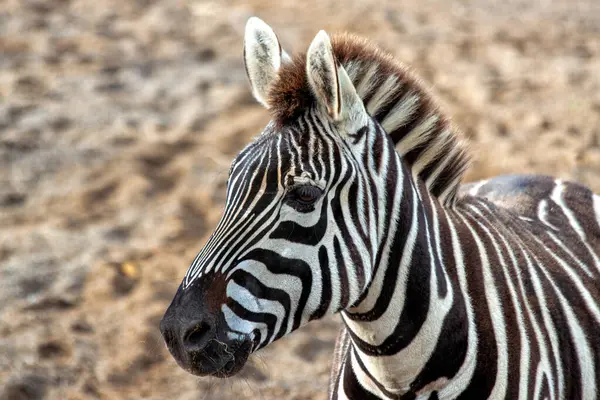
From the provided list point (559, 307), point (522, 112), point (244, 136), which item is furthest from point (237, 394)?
point (522, 112)

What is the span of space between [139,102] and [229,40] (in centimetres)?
184

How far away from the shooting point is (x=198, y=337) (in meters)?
2.45

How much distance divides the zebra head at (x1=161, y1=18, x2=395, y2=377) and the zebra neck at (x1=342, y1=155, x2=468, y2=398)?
0.32 ft

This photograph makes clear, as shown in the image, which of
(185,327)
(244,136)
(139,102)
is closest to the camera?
(185,327)

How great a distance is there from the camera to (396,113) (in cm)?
291

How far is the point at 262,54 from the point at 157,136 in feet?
17.6

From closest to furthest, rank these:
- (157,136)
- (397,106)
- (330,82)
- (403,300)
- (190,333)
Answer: (190,333) → (330,82) → (403,300) → (397,106) → (157,136)

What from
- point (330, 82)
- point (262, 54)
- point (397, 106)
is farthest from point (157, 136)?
point (330, 82)

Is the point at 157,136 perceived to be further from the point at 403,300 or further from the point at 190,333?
the point at 190,333

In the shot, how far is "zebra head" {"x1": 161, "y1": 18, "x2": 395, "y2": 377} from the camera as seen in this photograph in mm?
2480

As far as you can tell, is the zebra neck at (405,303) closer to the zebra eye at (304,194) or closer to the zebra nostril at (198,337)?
the zebra eye at (304,194)

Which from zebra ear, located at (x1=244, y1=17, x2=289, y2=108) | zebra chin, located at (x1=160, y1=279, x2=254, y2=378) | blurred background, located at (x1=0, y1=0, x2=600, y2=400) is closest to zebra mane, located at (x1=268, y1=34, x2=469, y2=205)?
zebra ear, located at (x1=244, y1=17, x2=289, y2=108)

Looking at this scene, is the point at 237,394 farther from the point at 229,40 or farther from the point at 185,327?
the point at 229,40

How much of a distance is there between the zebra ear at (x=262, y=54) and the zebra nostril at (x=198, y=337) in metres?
0.88
